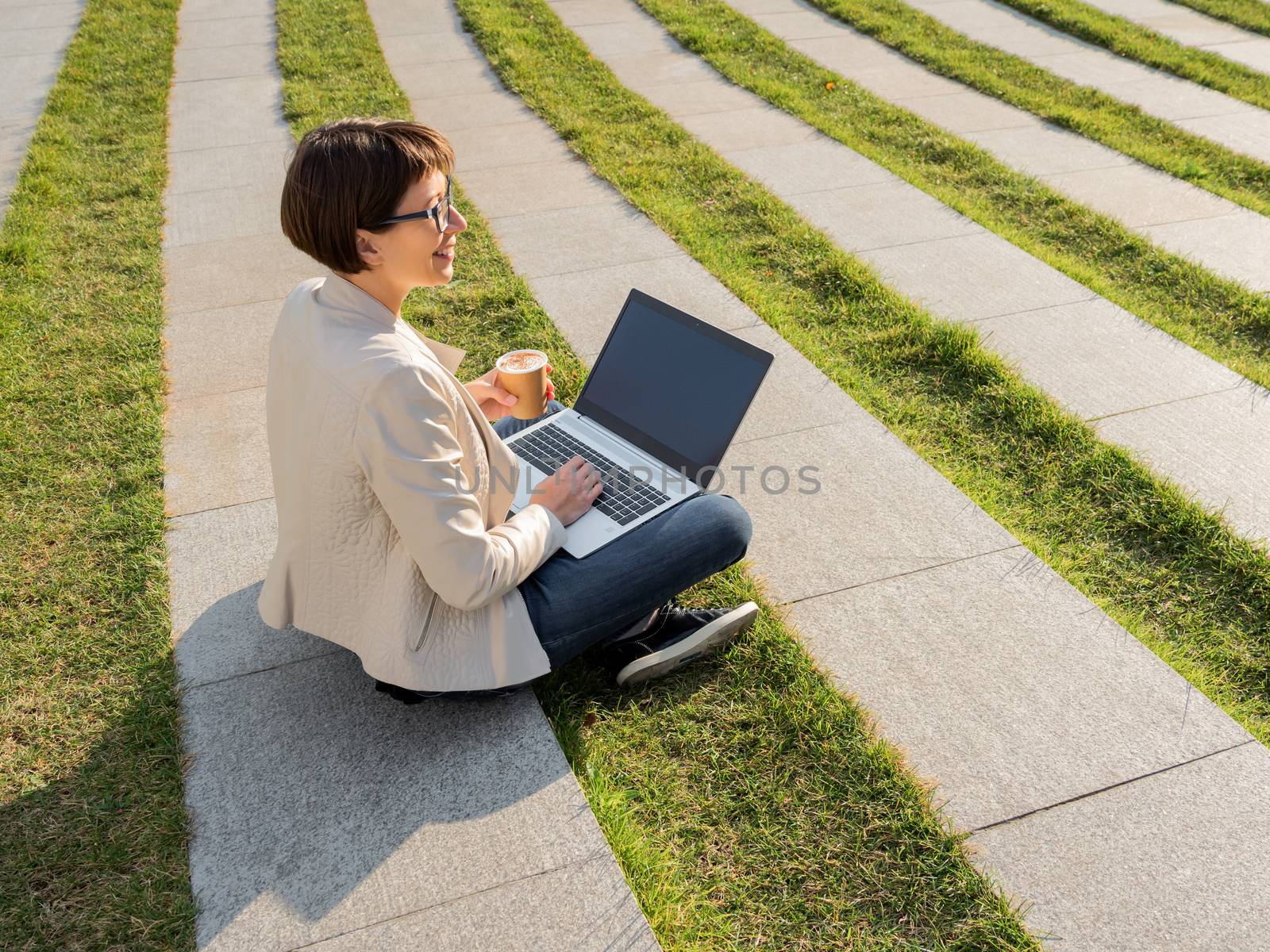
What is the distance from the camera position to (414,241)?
7.23ft

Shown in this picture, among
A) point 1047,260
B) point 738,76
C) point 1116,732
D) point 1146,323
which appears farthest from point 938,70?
point 1116,732

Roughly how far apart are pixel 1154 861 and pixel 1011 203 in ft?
15.8

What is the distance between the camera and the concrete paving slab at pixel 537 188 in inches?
247

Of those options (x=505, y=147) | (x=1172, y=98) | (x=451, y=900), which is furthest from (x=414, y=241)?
(x=1172, y=98)

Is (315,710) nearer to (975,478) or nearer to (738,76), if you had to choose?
(975,478)

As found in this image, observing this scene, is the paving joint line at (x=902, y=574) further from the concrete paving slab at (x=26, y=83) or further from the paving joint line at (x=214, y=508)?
the concrete paving slab at (x=26, y=83)

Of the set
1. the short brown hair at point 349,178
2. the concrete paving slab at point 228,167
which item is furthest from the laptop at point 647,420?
the concrete paving slab at point 228,167

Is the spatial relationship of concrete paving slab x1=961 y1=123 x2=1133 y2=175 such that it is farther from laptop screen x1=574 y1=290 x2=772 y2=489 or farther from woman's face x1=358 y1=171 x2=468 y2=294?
woman's face x1=358 y1=171 x2=468 y2=294

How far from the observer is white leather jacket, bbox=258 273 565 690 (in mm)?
2131

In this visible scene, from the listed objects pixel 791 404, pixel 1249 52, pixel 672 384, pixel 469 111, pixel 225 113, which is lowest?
pixel 225 113

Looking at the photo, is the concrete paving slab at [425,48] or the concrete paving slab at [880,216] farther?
the concrete paving slab at [425,48]

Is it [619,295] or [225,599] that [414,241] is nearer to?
[225,599]

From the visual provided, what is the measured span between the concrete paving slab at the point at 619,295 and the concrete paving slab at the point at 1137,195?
→ 107 inches

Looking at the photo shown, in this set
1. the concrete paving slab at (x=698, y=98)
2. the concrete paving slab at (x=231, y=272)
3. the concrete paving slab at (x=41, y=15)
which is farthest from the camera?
the concrete paving slab at (x=41, y=15)
